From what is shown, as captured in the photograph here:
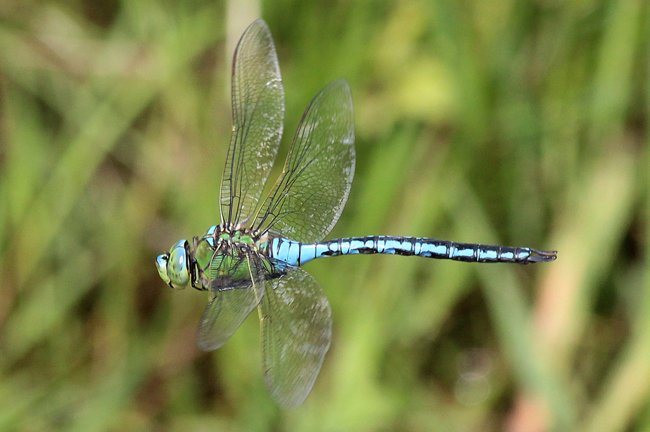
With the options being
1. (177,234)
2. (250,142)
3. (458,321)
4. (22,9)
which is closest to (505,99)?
(458,321)

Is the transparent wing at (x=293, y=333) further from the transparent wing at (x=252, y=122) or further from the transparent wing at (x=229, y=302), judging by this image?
the transparent wing at (x=252, y=122)

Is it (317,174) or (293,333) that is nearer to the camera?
(293,333)

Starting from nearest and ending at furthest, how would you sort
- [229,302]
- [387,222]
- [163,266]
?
[229,302], [163,266], [387,222]

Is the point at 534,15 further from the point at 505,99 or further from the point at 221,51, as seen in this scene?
the point at 221,51

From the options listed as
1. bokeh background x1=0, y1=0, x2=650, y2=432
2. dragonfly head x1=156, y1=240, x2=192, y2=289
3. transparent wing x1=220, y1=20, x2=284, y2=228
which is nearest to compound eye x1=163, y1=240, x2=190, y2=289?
dragonfly head x1=156, y1=240, x2=192, y2=289

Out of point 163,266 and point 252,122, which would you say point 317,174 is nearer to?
point 252,122

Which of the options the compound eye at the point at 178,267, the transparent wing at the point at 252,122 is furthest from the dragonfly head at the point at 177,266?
the transparent wing at the point at 252,122

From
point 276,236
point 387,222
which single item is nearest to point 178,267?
point 276,236
